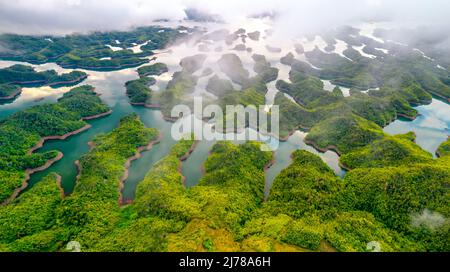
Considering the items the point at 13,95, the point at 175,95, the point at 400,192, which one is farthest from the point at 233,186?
the point at 13,95

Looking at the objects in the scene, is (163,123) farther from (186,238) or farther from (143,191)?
(186,238)

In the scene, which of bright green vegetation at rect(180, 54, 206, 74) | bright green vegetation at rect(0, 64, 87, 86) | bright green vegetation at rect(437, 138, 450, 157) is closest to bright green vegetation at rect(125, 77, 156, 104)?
bright green vegetation at rect(180, 54, 206, 74)

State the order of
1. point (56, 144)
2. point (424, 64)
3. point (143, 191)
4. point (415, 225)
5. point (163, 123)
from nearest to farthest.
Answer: point (415, 225), point (143, 191), point (56, 144), point (163, 123), point (424, 64)

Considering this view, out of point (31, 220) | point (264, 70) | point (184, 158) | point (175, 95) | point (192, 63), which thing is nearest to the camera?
point (31, 220)

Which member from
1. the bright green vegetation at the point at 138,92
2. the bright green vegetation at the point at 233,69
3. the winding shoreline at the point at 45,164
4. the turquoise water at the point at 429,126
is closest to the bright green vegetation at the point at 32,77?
the bright green vegetation at the point at 138,92

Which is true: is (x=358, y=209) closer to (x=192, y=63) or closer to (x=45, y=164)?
(x=45, y=164)

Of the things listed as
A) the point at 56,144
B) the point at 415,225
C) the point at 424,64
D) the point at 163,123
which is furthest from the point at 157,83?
the point at 424,64
